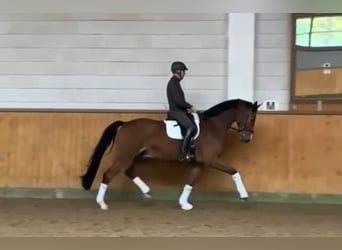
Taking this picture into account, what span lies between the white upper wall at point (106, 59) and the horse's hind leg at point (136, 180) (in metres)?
1.16

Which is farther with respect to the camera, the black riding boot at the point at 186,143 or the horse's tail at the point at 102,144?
the horse's tail at the point at 102,144

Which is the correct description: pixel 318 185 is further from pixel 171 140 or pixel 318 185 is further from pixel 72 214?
pixel 72 214

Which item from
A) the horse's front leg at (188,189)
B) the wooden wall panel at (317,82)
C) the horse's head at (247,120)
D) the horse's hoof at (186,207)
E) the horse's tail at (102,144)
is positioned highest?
the wooden wall panel at (317,82)

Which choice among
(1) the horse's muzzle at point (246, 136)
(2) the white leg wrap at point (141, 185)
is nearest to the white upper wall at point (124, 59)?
(1) the horse's muzzle at point (246, 136)

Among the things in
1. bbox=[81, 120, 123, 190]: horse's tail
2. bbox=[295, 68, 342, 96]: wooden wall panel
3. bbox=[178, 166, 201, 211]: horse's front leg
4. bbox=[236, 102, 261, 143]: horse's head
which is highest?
bbox=[295, 68, 342, 96]: wooden wall panel

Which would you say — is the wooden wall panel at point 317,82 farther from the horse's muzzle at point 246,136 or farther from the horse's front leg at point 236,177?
the horse's front leg at point 236,177

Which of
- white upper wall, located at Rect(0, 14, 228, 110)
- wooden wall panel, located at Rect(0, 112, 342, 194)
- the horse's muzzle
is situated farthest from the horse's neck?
white upper wall, located at Rect(0, 14, 228, 110)

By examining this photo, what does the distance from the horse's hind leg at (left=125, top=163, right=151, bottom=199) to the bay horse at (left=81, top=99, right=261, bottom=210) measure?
0.5 inches

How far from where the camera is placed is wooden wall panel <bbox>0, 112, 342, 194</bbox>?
292 inches

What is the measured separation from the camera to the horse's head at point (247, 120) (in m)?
7.01

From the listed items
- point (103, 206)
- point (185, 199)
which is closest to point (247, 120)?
point (185, 199)

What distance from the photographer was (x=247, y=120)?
7.02 metres

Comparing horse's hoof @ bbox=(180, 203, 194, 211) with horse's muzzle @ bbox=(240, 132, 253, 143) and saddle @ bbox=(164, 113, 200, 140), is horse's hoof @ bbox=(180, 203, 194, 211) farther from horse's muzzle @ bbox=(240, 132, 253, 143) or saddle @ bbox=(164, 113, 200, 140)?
horse's muzzle @ bbox=(240, 132, 253, 143)

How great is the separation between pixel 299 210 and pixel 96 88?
311 centimetres
